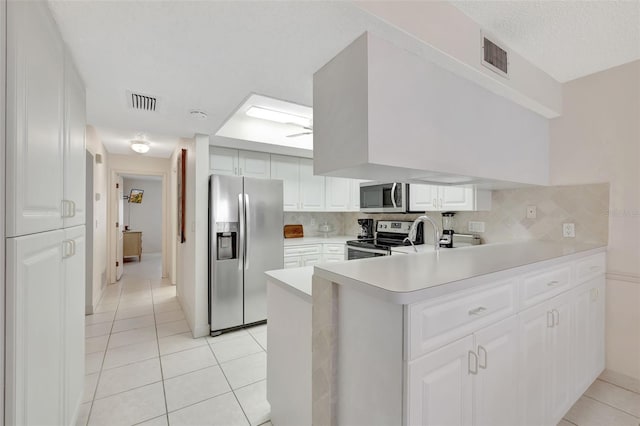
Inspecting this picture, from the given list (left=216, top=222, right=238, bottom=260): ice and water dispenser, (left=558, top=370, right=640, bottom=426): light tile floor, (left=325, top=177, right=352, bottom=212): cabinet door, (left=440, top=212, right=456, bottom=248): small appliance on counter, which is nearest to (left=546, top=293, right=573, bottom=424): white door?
(left=558, top=370, right=640, bottom=426): light tile floor

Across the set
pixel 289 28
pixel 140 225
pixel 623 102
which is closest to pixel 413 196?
pixel 623 102

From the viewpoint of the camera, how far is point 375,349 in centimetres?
105

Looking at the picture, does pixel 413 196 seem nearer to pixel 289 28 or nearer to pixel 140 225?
pixel 289 28

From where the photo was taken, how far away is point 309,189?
418 centimetres

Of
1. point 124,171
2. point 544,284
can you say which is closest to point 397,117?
point 544,284

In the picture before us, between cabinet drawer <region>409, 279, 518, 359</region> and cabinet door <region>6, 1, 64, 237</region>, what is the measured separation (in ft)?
4.56

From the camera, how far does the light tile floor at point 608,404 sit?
1.78 metres

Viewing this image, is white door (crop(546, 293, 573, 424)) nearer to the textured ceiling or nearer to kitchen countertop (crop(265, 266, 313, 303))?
kitchen countertop (crop(265, 266, 313, 303))

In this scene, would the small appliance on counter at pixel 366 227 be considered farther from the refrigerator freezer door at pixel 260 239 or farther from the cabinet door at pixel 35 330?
the cabinet door at pixel 35 330

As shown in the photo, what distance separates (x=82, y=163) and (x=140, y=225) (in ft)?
27.2

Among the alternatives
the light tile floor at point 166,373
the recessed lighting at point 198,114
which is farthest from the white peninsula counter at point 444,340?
the recessed lighting at point 198,114

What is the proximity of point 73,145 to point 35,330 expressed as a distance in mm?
984

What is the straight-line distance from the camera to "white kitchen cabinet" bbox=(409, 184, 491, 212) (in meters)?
2.74

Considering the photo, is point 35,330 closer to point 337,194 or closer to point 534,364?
point 534,364
